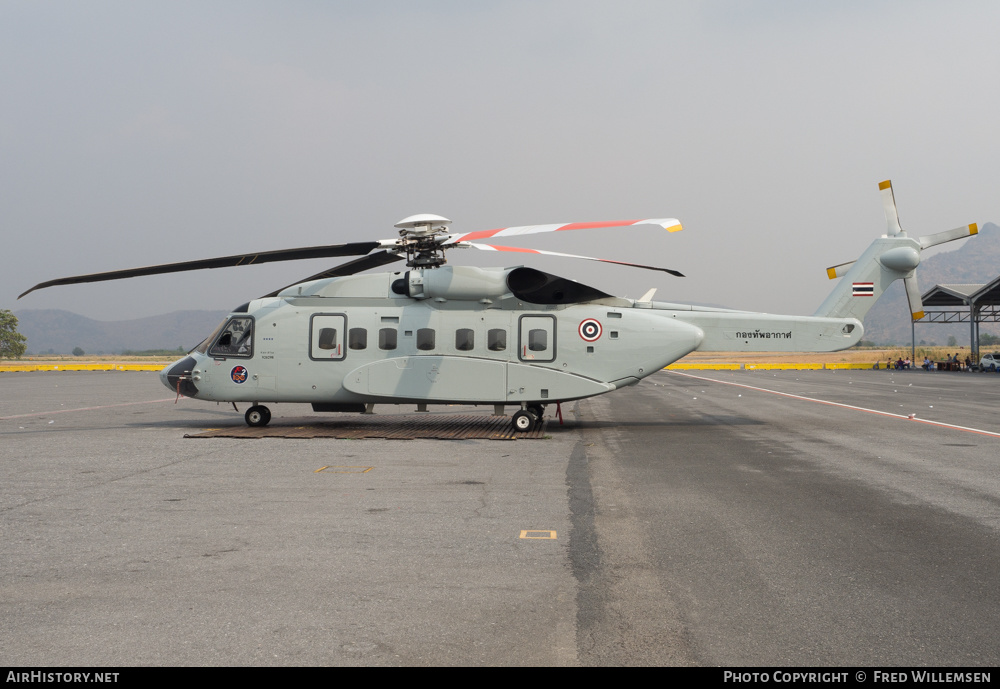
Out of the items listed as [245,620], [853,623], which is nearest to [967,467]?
[853,623]

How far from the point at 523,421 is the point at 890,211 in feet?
35.4

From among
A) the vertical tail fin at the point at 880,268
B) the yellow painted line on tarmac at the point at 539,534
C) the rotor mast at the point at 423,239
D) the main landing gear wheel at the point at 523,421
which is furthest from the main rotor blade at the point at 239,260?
the vertical tail fin at the point at 880,268

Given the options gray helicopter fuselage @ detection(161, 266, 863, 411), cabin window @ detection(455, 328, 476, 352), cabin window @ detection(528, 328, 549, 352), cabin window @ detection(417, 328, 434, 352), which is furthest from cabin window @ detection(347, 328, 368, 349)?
cabin window @ detection(528, 328, 549, 352)

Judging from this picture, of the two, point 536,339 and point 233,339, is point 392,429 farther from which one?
point 233,339

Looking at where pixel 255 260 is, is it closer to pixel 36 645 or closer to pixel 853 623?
pixel 36 645

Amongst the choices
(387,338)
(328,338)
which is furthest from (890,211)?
(328,338)

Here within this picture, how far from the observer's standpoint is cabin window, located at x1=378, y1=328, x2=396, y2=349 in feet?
52.5

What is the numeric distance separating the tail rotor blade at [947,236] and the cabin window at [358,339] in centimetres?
1353

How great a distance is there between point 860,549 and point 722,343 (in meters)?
10.8

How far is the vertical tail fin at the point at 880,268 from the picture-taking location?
1725 cm

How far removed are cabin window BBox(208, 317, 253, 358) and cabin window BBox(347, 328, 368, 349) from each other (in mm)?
2407

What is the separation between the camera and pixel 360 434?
1477 cm

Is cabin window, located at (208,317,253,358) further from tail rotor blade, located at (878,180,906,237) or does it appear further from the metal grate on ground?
tail rotor blade, located at (878,180,906,237)

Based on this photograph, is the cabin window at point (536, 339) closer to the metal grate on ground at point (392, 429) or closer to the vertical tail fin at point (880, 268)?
the metal grate on ground at point (392, 429)
